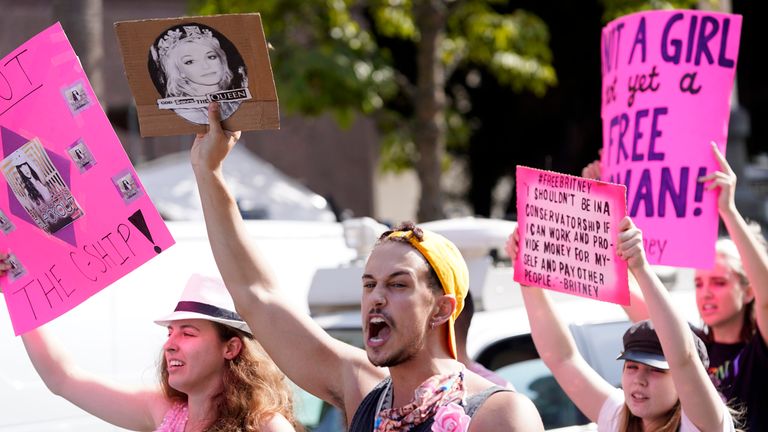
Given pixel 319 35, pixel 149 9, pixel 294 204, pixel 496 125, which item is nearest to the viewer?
pixel 294 204

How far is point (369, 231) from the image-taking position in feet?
19.8

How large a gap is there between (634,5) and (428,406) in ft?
31.8

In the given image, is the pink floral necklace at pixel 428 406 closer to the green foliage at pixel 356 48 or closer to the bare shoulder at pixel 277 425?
the bare shoulder at pixel 277 425

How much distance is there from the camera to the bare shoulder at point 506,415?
2.84 m

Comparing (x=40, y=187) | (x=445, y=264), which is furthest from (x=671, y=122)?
(x=40, y=187)

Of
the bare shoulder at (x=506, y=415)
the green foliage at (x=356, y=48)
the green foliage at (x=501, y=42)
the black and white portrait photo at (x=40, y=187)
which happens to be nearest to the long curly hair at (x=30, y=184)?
the black and white portrait photo at (x=40, y=187)

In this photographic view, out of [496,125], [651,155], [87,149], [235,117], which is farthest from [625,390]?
[496,125]

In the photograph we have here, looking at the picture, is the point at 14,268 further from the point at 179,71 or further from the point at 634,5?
the point at 634,5

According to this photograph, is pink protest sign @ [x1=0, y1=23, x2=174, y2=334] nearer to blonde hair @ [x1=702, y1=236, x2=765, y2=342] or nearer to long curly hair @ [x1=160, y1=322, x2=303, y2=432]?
long curly hair @ [x1=160, y1=322, x2=303, y2=432]

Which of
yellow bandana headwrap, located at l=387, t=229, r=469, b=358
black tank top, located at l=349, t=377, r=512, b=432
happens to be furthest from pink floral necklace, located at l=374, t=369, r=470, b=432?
yellow bandana headwrap, located at l=387, t=229, r=469, b=358

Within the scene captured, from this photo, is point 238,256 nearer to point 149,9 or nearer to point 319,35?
point 319,35

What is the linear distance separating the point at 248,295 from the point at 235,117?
1.57 feet

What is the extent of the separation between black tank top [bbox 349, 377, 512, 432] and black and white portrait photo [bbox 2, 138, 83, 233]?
119 cm

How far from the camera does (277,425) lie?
3.64m
